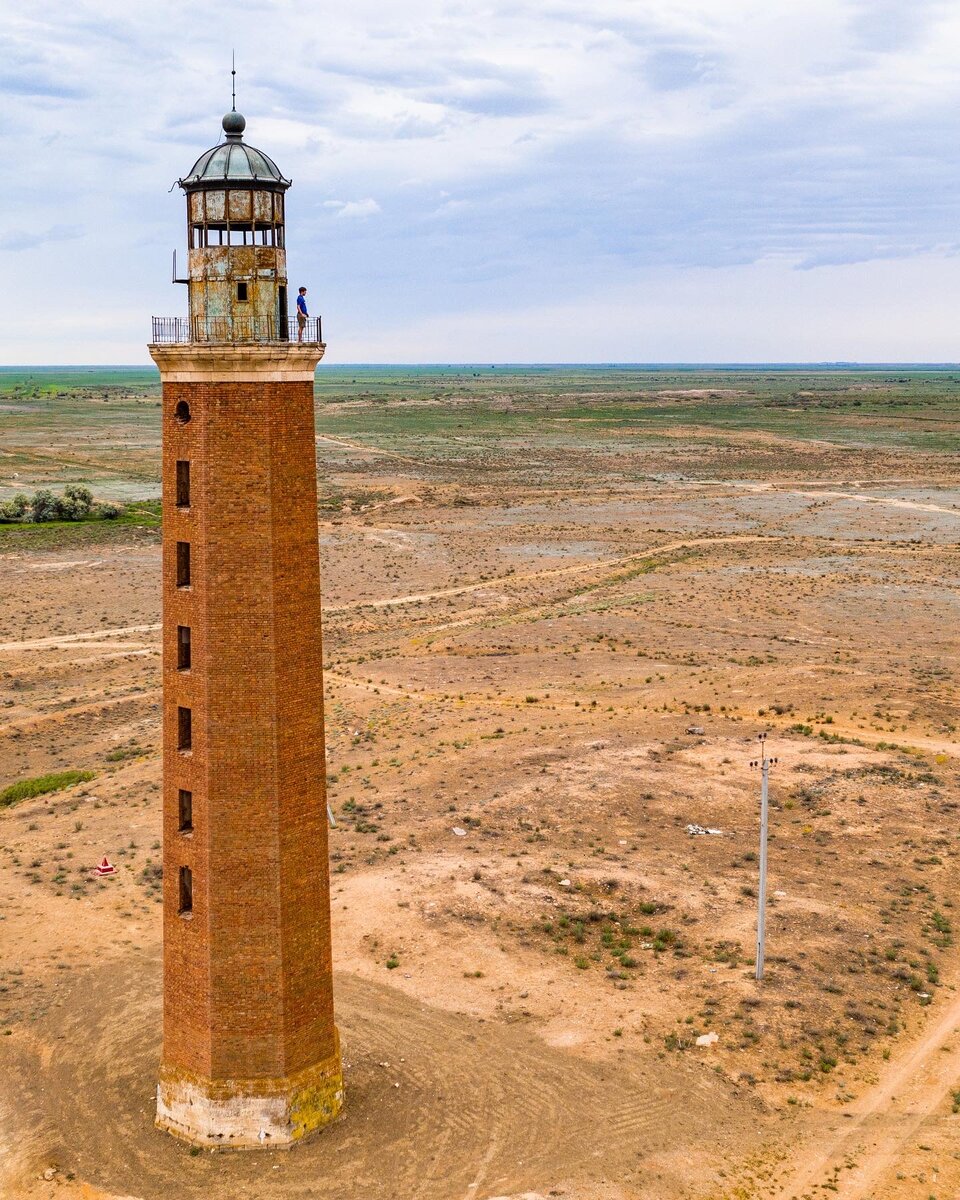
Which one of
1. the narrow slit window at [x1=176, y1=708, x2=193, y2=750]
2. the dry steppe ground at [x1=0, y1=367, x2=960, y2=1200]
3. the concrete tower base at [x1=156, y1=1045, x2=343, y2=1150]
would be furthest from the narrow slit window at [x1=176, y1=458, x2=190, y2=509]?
the dry steppe ground at [x1=0, y1=367, x2=960, y2=1200]

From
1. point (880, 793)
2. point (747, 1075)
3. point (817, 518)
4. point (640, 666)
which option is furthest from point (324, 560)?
point (747, 1075)

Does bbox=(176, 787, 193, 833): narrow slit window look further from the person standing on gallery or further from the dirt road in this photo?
the dirt road

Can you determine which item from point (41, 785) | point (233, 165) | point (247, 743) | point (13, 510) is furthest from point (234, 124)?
point (13, 510)

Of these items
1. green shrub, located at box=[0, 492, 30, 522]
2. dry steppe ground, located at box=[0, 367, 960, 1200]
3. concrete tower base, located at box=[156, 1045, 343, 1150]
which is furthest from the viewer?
green shrub, located at box=[0, 492, 30, 522]

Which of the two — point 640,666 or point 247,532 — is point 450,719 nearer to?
point 640,666

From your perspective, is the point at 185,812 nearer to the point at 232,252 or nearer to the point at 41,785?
the point at 232,252

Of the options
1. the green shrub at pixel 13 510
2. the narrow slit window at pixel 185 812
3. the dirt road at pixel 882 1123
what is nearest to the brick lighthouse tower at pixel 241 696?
the narrow slit window at pixel 185 812
